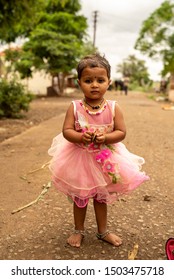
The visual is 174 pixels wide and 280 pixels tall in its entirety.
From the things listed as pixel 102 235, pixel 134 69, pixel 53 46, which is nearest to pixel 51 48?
pixel 53 46

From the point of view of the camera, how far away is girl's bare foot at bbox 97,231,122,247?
9.84 feet

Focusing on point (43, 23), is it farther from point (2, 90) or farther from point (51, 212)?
point (51, 212)

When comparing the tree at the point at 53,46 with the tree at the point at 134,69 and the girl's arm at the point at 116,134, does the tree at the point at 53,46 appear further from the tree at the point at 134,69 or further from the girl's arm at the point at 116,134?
the tree at the point at 134,69

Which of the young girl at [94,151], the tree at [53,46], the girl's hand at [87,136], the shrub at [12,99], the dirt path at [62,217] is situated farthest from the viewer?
the tree at [53,46]

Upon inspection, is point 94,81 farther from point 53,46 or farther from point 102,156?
point 53,46

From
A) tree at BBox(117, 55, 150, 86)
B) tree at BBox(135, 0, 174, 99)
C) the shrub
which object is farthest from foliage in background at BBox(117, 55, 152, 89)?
the shrub

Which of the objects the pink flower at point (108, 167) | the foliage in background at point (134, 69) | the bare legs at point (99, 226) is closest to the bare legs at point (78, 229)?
the bare legs at point (99, 226)

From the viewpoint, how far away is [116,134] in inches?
108

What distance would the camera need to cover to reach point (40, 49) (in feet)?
79.2

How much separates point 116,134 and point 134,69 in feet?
246

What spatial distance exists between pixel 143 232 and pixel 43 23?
2398cm

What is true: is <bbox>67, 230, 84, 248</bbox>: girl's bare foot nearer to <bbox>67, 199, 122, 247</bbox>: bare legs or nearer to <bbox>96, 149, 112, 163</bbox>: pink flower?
<bbox>67, 199, 122, 247</bbox>: bare legs

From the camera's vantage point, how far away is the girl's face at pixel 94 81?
2.68 m
